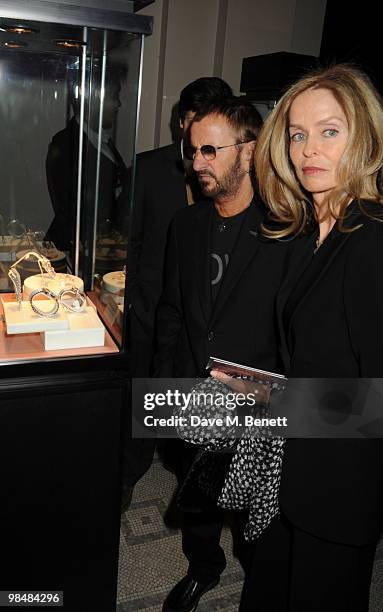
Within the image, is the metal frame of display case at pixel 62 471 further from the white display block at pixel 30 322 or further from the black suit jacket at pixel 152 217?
the black suit jacket at pixel 152 217

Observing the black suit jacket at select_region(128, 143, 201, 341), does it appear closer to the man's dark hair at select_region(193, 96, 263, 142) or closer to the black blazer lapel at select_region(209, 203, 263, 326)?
the man's dark hair at select_region(193, 96, 263, 142)

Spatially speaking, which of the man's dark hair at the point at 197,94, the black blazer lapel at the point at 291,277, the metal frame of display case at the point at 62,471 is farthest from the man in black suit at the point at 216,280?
the man's dark hair at the point at 197,94

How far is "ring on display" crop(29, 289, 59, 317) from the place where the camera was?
1.62 m

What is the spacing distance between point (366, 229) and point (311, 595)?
40.3 inches

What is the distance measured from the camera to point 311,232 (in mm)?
1633

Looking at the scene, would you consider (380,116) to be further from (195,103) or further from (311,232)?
(195,103)

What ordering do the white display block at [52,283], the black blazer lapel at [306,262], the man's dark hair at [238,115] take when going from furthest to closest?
the man's dark hair at [238,115], the white display block at [52,283], the black blazer lapel at [306,262]

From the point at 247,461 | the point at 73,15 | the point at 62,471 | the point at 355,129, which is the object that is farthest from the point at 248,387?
the point at 73,15

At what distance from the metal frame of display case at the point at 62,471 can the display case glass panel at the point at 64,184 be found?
0.25 ft

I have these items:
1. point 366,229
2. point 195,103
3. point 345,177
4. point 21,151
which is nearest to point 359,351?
point 366,229

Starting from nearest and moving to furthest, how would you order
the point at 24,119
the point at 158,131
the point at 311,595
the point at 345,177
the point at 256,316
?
the point at 345,177
the point at 311,595
the point at 256,316
the point at 24,119
the point at 158,131

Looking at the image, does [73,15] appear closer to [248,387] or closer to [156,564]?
[248,387]

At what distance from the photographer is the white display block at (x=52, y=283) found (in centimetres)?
176

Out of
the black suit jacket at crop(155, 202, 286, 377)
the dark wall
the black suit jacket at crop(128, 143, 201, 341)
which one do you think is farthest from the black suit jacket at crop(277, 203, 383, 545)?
the dark wall
